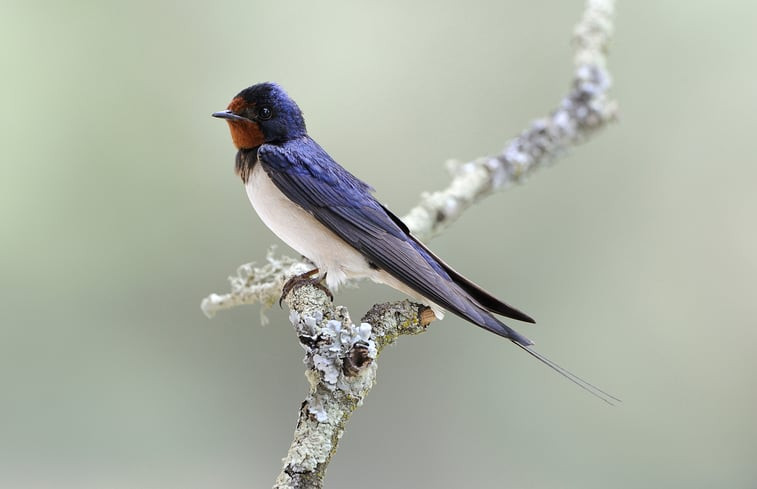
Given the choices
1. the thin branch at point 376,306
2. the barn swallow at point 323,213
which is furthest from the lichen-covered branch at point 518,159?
the barn swallow at point 323,213

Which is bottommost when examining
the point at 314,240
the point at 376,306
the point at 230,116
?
the point at 376,306

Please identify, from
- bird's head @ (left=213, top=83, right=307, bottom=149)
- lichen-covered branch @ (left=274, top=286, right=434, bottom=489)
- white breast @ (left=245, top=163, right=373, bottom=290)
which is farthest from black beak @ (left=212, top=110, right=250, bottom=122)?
lichen-covered branch @ (left=274, top=286, right=434, bottom=489)

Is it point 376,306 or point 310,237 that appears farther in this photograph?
point 310,237

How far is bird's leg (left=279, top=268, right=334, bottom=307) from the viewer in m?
1.37

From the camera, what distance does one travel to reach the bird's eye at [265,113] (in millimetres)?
1497

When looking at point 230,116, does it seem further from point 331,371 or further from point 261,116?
Answer: point 331,371

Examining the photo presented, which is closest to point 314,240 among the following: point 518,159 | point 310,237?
point 310,237

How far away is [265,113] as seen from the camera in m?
1.50

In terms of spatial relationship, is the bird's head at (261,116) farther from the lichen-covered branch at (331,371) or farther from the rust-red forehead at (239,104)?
the lichen-covered branch at (331,371)

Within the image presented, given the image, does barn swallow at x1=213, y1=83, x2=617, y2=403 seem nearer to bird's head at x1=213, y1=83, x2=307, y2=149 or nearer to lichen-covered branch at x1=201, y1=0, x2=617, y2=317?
bird's head at x1=213, y1=83, x2=307, y2=149

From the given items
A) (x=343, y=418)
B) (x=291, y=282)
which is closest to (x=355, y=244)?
(x=291, y=282)

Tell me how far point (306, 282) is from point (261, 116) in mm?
363

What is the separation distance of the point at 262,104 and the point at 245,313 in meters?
0.89

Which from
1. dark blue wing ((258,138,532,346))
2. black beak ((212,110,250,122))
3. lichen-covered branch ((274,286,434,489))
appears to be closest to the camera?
lichen-covered branch ((274,286,434,489))
